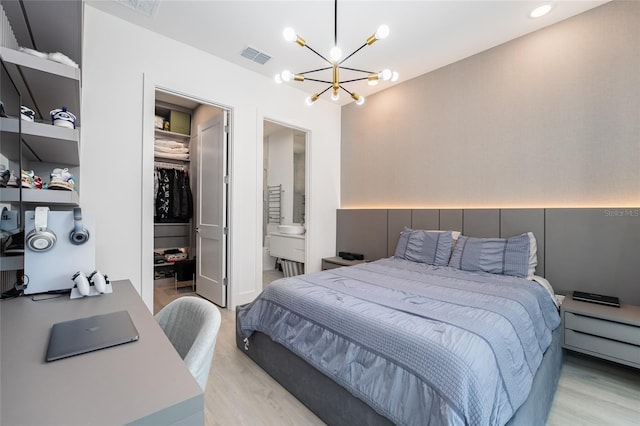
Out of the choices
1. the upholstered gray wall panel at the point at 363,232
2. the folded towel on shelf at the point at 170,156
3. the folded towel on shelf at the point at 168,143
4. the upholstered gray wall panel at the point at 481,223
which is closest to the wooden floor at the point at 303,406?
the upholstered gray wall panel at the point at 481,223

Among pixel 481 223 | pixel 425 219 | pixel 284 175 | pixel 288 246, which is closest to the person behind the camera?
pixel 481 223

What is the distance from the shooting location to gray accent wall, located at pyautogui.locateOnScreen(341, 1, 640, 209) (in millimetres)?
2295

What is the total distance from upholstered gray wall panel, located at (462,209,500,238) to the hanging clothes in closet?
3949 mm

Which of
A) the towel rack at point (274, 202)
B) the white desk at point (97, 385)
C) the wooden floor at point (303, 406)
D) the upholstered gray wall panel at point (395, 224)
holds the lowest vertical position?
the wooden floor at point (303, 406)

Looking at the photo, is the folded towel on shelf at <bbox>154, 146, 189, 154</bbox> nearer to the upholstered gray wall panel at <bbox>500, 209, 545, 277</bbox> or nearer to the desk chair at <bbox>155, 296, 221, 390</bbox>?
the desk chair at <bbox>155, 296, 221, 390</bbox>

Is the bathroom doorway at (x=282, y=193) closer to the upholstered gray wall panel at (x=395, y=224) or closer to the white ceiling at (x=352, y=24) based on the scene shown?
the upholstered gray wall panel at (x=395, y=224)

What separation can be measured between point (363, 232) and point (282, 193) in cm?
213

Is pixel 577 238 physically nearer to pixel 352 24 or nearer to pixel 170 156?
pixel 352 24

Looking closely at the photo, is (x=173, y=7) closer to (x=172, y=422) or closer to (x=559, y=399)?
(x=172, y=422)

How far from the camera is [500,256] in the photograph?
8.43 ft

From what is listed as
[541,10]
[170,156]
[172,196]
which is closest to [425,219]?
[541,10]

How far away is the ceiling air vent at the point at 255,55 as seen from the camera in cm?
301

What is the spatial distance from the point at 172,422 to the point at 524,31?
3.82m

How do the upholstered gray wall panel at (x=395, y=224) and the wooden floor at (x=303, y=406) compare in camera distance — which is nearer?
the wooden floor at (x=303, y=406)
